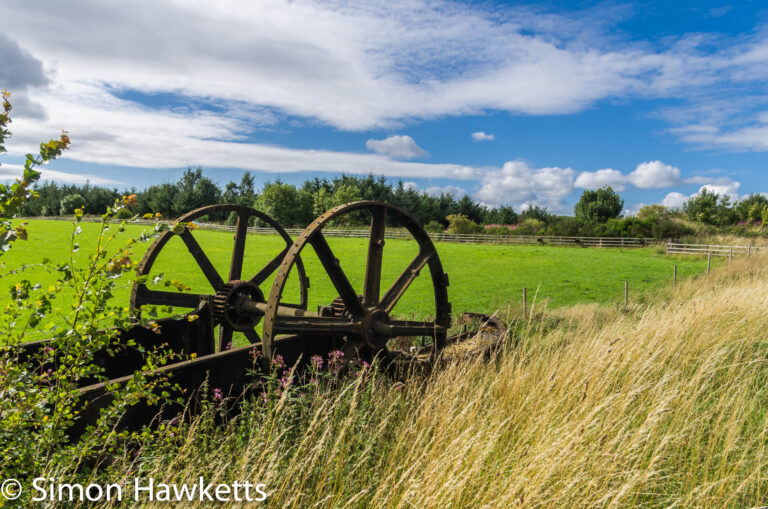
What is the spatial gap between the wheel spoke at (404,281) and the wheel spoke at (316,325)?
603 mm

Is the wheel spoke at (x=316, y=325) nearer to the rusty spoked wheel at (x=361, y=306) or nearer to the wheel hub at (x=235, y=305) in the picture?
the rusty spoked wheel at (x=361, y=306)

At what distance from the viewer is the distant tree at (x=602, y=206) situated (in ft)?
210

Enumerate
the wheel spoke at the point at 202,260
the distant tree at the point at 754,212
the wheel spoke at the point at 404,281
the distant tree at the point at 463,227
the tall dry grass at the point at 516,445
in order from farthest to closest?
1. the distant tree at the point at 754,212
2. the distant tree at the point at 463,227
3. the wheel spoke at the point at 202,260
4. the wheel spoke at the point at 404,281
5. the tall dry grass at the point at 516,445

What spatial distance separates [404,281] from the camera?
6070 mm

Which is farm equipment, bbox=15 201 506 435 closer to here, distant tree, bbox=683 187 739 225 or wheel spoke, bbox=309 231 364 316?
wheel spoke, bbox=309 231 364 316

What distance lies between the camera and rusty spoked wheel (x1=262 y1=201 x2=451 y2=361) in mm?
4449

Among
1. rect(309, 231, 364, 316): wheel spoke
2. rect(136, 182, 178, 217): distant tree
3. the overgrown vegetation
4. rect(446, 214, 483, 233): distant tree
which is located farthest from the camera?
rect(136, 182, 178, 217): distant tree

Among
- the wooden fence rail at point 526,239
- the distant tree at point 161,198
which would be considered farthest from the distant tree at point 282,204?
the distant tree at point 161,198

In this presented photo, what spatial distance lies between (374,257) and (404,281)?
0.65 m

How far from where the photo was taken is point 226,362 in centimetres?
407

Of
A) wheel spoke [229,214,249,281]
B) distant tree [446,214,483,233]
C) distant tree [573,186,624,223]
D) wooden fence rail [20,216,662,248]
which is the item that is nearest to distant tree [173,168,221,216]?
wooden fence rail [20,216,662,248]

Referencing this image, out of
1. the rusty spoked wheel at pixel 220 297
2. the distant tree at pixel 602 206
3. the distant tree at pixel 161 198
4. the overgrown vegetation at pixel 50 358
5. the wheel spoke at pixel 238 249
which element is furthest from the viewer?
the distant tree at pixel 161 198

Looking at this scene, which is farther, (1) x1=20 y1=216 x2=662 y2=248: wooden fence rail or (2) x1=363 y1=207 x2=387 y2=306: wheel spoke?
(1) x1=20 y1=216 x2=662 y2=248: wooden fence rail

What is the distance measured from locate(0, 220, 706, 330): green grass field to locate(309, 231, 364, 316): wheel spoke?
7683mm
